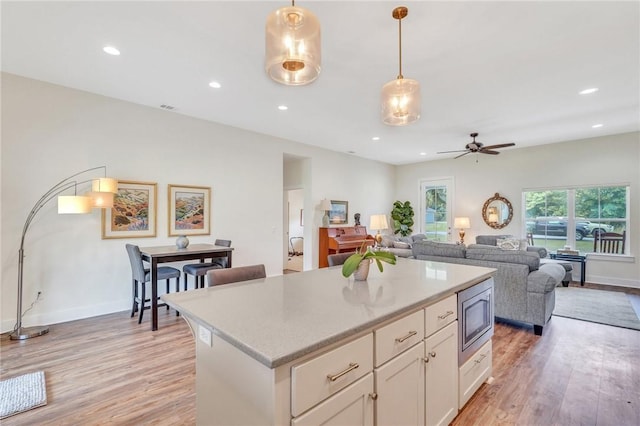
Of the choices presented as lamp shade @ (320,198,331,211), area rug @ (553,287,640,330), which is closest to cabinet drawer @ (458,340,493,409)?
area rug @ (553,287,640,330)

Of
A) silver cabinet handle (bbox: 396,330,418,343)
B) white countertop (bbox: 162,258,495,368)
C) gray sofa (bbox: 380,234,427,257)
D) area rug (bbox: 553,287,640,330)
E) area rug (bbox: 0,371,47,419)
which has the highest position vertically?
white countertop (bbox: 162,258,495,368)

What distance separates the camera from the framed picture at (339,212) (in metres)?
7.20

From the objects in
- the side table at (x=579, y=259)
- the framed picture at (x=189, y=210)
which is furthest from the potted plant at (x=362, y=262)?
the side table at (x=579, y=259)

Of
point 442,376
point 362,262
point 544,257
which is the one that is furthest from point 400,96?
point 544,257

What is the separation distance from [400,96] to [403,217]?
6.65m

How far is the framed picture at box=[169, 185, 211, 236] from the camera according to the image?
15.1 ft

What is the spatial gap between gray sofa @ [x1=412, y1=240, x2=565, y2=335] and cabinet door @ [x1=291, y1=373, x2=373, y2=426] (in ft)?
8.88

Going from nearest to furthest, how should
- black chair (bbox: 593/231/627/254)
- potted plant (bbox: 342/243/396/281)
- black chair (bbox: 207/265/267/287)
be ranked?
1. potted plant (bbox: 342/243/396/281)
2. black chair (bbox: 207/265/267/287)
3. black chair (bbox: 593/231/627/254)

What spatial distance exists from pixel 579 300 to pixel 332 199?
4.91m

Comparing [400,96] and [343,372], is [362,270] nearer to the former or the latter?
[343,372]

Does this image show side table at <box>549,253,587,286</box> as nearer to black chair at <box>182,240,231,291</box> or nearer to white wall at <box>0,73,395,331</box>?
white wall at <box>0,73,395,331</box>

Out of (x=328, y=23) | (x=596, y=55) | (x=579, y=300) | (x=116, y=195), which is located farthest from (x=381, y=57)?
(x=579, y=300)

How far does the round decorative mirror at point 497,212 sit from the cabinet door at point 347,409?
7.29 metres

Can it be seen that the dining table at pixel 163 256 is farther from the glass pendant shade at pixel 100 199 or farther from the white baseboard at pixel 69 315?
the white baseboard at pixel 69 315
